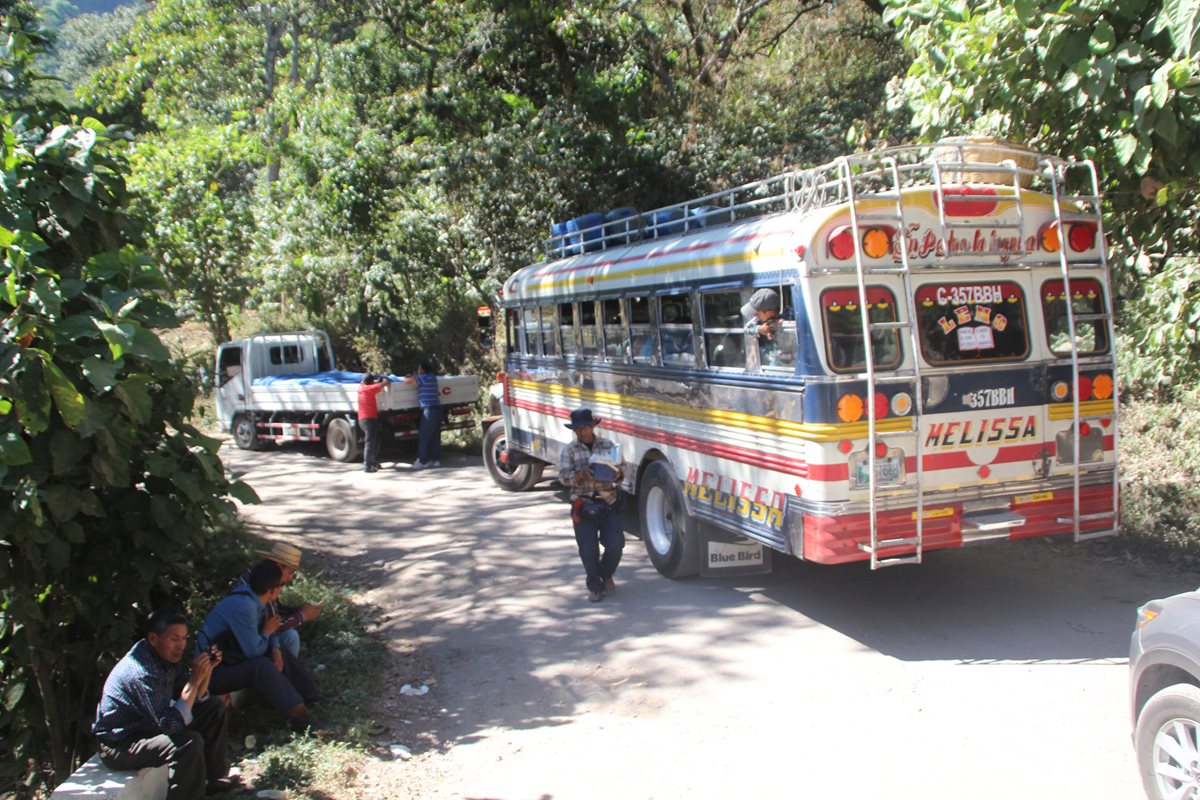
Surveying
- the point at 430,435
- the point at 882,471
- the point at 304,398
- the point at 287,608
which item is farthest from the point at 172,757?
the point at 304,398

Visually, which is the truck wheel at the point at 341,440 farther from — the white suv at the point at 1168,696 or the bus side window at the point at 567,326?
the white suv at the point at 1168,696

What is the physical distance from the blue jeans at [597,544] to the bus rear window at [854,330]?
98.1 inches

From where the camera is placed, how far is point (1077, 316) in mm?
7055

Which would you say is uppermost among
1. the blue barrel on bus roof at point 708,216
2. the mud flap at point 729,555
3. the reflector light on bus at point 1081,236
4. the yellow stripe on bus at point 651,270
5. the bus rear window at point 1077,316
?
the blue barrel on bus roof at point 708,216

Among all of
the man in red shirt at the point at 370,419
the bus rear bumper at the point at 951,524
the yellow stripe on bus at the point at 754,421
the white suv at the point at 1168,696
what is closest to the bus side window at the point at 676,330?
the yellow stripe on bus at the point at 754,421

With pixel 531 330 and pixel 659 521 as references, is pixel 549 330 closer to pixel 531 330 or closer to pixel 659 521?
pixel 531 330

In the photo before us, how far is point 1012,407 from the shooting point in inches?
272

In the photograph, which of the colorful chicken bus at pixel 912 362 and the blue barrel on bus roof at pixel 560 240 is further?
the blue barrel on bus roof at pixel 560 240

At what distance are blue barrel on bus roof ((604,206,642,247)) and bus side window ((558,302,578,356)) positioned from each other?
0.85m

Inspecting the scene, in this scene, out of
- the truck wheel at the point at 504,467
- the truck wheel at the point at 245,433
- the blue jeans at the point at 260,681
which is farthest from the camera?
the truck wheel at the point at 245,433

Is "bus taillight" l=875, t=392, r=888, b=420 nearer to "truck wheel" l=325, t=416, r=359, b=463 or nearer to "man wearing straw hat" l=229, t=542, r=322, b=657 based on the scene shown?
"man wearing straw hat" l=229, t=542, r=322, b=657

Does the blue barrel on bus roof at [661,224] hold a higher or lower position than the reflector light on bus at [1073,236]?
higher

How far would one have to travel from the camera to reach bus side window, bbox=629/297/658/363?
898cm

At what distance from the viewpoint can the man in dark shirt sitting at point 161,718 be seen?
185 inches
